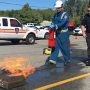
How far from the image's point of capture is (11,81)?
788 centimetres

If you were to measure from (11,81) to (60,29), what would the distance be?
3615 millimetres

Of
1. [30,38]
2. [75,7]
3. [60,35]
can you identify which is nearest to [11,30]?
→ [30,38]

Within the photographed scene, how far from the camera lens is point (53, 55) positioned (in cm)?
1110

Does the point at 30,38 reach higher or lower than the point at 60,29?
lower

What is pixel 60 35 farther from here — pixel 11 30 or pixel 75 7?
pixel 75 7

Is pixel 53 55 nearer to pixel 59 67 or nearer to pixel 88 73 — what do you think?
pixel 59 67

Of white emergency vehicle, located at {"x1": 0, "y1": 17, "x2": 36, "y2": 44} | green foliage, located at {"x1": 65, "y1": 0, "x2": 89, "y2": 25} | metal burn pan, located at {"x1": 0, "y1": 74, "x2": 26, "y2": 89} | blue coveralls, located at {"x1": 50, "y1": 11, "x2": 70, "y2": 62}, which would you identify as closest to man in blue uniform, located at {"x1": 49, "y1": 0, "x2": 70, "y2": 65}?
blue coveralls, located at {"x1": 50, "y1": 11, "x2": 70, "y2": 62}

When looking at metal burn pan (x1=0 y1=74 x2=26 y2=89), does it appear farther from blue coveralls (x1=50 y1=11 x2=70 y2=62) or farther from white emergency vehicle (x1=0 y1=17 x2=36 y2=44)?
white emergency vehicle (x1=0 y1=17 x2=36 y2=44)

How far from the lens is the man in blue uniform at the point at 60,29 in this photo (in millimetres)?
10953

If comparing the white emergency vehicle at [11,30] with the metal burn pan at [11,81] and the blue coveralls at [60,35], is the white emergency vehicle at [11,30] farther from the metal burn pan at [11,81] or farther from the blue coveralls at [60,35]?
the metal burn pan at [11,81]

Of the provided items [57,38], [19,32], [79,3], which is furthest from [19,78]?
[79,3]

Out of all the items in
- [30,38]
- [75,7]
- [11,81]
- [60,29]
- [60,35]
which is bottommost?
[11,81]

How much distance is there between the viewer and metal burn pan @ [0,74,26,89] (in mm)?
7762

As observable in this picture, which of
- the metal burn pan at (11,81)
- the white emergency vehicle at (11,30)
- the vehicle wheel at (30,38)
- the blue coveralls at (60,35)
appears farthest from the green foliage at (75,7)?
the metal burn pan at (11,81)
